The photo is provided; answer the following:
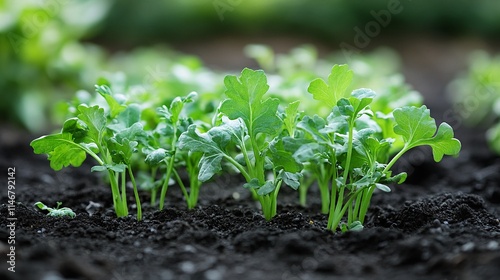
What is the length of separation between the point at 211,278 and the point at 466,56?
5659 millimetres

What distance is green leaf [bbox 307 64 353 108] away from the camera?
1615mm

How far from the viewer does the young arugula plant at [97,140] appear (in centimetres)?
166

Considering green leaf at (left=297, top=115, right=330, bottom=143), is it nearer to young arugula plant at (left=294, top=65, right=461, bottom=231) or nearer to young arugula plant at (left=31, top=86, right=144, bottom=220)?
young arugula plant at (left=294, top=65, right=461, bottom=231)

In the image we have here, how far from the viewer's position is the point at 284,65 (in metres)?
3.02

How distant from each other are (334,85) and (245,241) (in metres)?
0.51

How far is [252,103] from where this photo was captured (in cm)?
164

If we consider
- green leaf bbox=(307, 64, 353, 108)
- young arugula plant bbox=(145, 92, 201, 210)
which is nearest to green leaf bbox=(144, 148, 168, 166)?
young arugula plant bbox=(145, 92, 201, 210)

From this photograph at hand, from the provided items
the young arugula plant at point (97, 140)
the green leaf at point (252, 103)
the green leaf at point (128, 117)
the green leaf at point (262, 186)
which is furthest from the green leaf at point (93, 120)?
the green leaf at point (262, 186)

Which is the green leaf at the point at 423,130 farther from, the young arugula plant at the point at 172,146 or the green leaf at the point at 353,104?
the young arugula plant at the point at 172,146

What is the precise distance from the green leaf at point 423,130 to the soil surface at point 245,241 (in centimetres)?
23

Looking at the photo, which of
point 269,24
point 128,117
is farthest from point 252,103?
point 269,24

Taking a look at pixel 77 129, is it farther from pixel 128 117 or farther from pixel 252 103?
pixel 252 103

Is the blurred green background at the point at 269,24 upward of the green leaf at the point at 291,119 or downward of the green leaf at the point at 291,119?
upward

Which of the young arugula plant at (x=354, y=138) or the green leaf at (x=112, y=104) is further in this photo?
the green leaf at (x=112, y=104)
